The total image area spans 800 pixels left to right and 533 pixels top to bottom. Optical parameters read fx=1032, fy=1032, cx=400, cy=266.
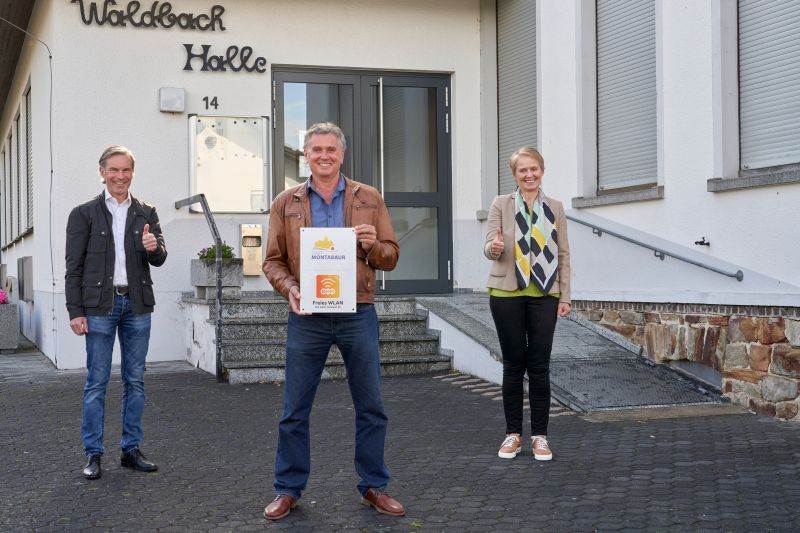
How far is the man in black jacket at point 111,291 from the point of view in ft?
19.4

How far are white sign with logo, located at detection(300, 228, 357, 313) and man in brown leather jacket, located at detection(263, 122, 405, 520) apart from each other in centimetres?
12

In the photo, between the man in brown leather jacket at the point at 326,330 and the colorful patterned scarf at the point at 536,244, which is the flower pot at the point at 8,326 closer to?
the colorful patterned scarf at the point at 536,244

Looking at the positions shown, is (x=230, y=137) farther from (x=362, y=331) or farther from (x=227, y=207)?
(x=362, y=331)

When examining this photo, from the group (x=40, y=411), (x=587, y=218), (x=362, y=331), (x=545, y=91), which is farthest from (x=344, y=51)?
(x=362, y=331)

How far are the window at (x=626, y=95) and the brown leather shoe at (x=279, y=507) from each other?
5.87 m

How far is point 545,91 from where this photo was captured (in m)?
11.4

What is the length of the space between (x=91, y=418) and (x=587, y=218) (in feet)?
19.7

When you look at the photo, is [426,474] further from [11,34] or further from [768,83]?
[11,34]

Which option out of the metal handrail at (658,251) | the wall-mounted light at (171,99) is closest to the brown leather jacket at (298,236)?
the metal handrail at (658,251)

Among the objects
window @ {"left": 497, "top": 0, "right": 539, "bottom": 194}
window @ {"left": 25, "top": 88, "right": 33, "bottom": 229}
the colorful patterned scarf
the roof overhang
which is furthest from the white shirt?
window @ {"left": 25, "top": 88, "right": 33, "bottom": 229}

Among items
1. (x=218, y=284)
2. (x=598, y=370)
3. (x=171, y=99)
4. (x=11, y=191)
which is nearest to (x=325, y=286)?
(x=598, y=370)

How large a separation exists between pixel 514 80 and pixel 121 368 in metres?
7.77

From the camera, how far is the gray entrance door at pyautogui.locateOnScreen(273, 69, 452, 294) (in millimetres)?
12602

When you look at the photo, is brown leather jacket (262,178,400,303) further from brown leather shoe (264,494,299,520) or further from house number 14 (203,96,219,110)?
house number 14 (203,96,219,110)
